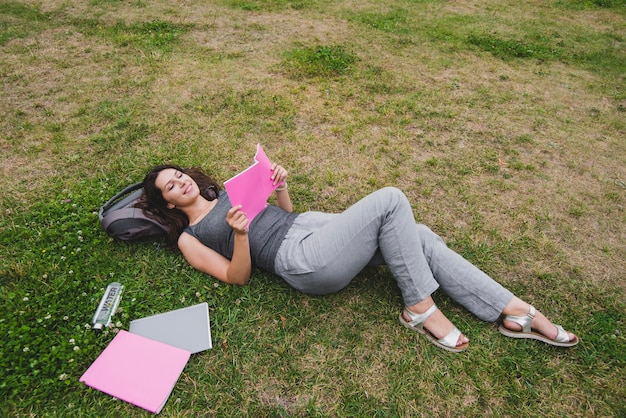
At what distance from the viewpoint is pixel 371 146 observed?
419cm

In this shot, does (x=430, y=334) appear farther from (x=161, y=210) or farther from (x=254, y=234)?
(x=161, y=210)

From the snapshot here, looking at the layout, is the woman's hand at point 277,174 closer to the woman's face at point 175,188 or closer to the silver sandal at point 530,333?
the woman's face at point 175,188

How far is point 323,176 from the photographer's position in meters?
3.79

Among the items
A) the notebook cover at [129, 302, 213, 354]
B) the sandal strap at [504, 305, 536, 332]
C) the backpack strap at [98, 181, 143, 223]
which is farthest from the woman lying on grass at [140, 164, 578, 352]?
the backpack strap at [98, 181, 143, 223]

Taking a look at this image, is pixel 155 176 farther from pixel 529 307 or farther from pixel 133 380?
pixel 529 307

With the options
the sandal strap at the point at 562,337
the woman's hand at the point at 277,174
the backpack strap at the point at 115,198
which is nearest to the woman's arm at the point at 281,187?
the woman's hand at the point at 277,174

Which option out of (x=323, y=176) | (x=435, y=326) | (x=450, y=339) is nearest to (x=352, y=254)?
(x=435, y=326)

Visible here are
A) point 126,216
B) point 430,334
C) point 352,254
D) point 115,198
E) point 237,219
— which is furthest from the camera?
point 115,198

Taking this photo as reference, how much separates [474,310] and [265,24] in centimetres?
629

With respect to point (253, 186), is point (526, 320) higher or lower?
lower

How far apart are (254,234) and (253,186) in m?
0.38

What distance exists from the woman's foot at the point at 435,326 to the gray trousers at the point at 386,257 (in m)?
0.07

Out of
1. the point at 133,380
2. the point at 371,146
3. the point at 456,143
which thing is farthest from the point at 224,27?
the point at 133,380

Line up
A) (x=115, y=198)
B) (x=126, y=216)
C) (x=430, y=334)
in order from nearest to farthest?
(x=430, y=334), (x=126, y=216), (x=115, y=198)
